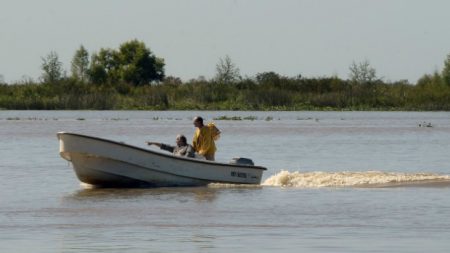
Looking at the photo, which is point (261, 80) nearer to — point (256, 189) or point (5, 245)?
point (256, 189)

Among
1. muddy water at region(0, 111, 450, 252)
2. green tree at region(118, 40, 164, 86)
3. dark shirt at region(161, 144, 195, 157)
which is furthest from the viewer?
green tree at region(118, 40, 164, 86)

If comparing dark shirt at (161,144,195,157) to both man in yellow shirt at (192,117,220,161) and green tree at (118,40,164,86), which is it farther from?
green tree at (118,40,164,86)

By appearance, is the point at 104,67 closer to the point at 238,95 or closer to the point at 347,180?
the point at 238,95

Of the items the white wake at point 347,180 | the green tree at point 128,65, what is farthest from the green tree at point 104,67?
the white wake at point 347,180

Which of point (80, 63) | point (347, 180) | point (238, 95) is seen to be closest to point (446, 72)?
Answer: point (238, 95)

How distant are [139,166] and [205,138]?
137cm

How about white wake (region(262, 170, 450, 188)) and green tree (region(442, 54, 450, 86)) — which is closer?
white wake (region(262, 170, 450, 188))

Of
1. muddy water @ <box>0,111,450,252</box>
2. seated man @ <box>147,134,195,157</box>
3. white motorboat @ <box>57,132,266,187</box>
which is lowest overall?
muddy water @ <box>0,111,450,252</box>

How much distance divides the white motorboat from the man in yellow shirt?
34 cm

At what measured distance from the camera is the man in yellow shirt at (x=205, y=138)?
26938mm

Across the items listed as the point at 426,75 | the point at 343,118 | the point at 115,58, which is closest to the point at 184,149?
the point at 343,118

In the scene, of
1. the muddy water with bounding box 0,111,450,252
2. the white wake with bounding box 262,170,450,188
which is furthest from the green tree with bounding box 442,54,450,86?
the white wake with bounding box 262,170,450,188

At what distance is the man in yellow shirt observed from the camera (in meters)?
26.9

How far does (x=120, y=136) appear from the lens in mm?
50844
